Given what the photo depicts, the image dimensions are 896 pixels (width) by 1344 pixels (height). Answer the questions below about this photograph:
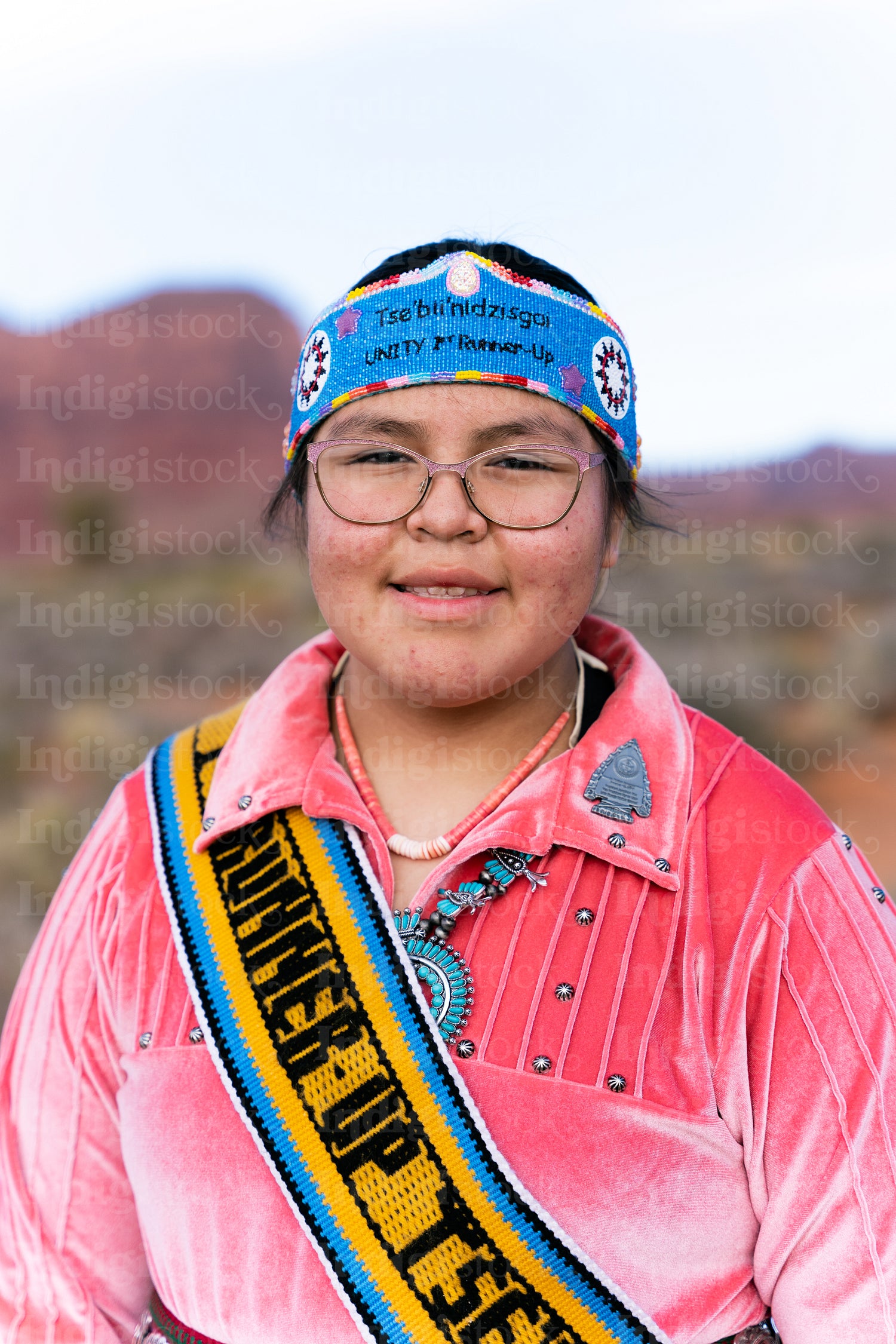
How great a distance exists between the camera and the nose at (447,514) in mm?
1466

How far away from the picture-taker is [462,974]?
1.48 m

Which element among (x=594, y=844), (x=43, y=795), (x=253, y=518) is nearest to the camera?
(x=594, y=844)

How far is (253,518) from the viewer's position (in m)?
24.8

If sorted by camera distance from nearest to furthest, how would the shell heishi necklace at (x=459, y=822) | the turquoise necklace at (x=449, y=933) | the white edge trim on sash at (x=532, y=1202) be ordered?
the white edge trim on sash at (x=532, y=1202), the turquoise necklace at (x=449, y=933), the shell heishi necklace at (x=459, y=822)

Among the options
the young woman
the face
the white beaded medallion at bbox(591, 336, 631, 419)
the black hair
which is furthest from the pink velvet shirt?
the white beaded medallion at bbox(591, 336, 631, 419)

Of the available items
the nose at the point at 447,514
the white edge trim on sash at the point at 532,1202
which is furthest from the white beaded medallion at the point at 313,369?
the white edge trim on sash at the point at 532,1202

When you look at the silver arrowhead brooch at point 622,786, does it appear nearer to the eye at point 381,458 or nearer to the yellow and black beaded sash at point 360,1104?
the yellow and black beaded sash at point 360,1104

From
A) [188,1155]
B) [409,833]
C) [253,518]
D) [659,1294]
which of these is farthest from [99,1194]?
[253,518]

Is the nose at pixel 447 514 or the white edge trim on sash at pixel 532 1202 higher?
the nose at pixel 447 514

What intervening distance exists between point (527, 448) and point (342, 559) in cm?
31

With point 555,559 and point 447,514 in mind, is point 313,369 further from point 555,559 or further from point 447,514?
point 555,559

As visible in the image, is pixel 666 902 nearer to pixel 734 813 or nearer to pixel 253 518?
pixel 734 813

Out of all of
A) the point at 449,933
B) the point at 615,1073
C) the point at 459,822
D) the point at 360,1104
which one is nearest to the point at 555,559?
the point at 459,822

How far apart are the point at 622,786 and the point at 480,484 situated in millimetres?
490
